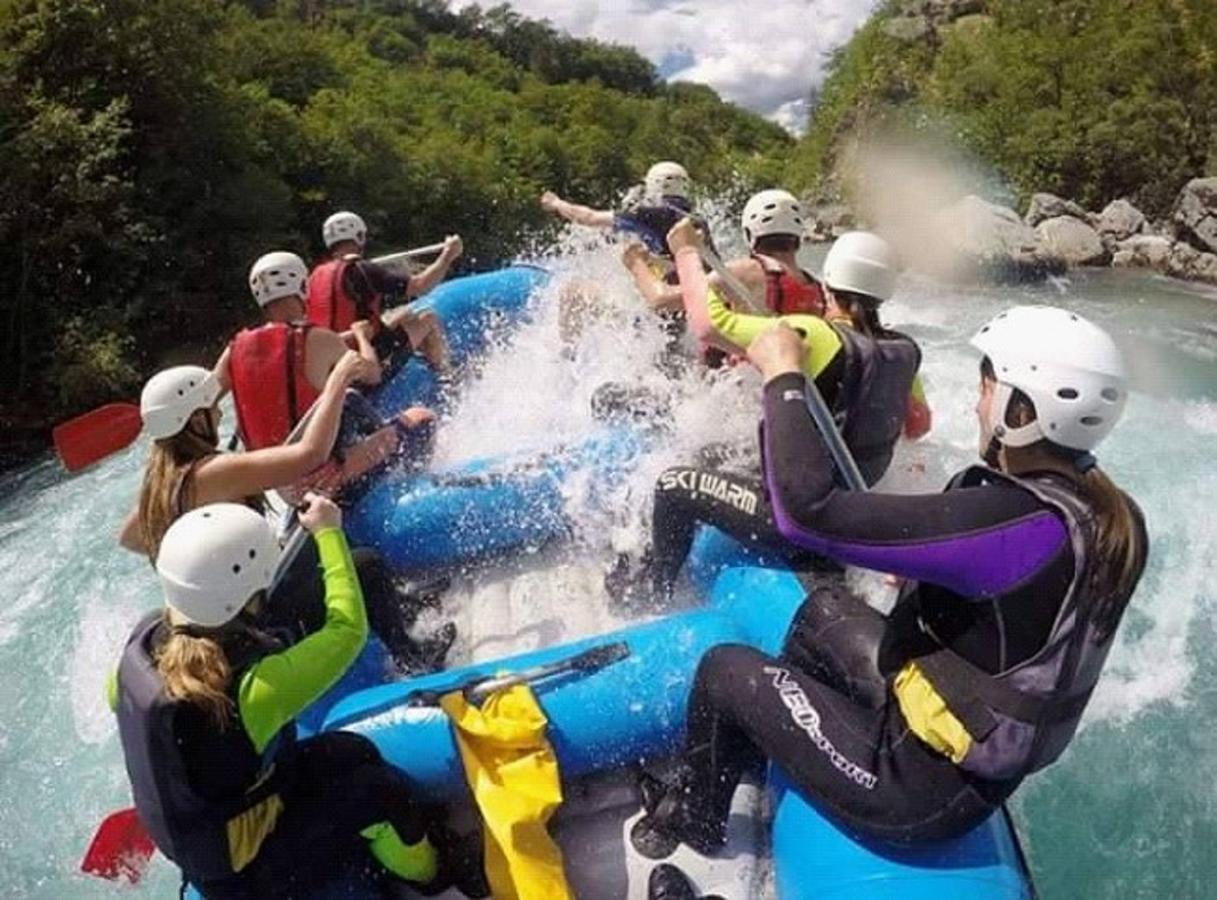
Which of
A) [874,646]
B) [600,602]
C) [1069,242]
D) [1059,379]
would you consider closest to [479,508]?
[600,602]

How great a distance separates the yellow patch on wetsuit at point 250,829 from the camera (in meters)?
2.41

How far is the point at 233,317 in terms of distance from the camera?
18.0m

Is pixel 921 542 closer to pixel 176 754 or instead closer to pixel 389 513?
pixel 176 754

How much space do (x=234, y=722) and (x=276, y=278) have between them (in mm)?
2308

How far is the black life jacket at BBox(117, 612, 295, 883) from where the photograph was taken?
2.25 meters

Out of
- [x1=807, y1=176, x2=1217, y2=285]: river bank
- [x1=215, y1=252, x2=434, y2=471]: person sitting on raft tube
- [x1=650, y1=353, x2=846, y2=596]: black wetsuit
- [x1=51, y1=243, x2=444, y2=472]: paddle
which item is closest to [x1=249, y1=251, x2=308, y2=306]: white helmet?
[x1=215, y1=252, x2=434, y2=471]: person sitting on raft tube

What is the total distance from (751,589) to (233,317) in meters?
16.5

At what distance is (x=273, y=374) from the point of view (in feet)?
12.8

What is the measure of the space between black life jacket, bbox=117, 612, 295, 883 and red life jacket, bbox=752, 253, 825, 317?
2.56m

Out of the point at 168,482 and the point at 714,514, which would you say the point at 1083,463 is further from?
the point at 168,482

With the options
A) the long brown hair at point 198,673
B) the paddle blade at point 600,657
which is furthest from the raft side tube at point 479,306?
the long brown hair at point 198,673

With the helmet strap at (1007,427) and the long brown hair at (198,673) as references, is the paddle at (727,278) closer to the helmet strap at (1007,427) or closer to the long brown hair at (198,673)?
the helmet strap at (1007,427)

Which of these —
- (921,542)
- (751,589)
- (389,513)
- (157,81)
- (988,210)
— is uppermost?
(921,542)

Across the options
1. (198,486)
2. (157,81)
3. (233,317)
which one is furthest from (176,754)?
(157,81)
